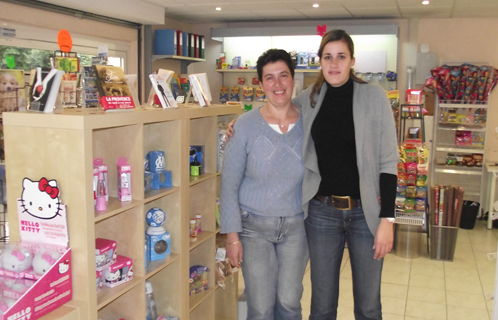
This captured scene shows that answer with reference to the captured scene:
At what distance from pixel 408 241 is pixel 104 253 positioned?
3.41 meters

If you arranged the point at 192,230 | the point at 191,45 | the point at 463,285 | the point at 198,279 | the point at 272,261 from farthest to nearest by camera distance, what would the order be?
1. the point at 191,45
2. the point at 463,285
3. the point at 198,279
4. the point at 192,230
5. the point at 272,261

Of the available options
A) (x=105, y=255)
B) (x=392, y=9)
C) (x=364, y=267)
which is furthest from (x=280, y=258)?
(x=392, y=9)

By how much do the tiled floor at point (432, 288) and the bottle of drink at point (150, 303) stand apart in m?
1.25

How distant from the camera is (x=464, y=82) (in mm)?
5781

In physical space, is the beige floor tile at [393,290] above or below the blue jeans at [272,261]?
below

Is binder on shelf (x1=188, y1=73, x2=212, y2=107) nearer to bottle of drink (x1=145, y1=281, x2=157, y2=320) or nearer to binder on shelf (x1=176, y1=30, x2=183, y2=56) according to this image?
bottle of drink (x1=145, y1=281, x2=157, y2=320)

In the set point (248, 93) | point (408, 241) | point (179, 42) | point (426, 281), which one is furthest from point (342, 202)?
point (248, 93)

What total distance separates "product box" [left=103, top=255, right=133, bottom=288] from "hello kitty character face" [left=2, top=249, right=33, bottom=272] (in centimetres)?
33

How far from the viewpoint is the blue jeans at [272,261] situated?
2.12 meters

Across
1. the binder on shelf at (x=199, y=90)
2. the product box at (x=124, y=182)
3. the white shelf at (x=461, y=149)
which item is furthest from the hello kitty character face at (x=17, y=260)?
the white shelf at (x=461, y=149)

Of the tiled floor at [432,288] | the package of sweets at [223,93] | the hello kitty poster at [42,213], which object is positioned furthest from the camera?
the package of sweets at [223,93]

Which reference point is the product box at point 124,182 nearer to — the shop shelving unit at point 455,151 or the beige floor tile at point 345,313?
the beige floor tile at point 345,313

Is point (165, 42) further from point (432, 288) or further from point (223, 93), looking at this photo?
point (432, 288)

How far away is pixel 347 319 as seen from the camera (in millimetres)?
3295
